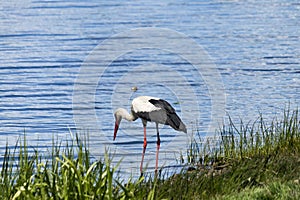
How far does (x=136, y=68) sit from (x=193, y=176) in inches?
445

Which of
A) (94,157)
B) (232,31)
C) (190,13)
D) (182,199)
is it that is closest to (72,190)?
(182,199)

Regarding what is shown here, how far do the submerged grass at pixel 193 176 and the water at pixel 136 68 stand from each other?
4.36 feet

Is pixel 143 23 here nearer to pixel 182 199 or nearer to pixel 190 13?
pixel 190 13

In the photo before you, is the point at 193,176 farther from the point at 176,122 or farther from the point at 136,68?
the point at 136,68

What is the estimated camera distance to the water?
15125 mm

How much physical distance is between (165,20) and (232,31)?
288 cm

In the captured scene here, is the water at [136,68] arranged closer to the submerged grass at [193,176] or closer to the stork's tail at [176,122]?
the stork's tail at [176,122]

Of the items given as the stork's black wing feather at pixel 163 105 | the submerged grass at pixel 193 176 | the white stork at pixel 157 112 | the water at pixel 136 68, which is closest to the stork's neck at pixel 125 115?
the white stork at pixel 157 112

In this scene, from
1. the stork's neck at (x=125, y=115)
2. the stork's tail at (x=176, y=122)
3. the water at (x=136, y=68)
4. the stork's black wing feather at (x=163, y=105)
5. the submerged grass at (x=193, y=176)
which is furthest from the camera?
the water at (x=136, y=68)

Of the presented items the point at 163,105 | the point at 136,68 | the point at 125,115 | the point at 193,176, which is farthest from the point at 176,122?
the point at 136,68

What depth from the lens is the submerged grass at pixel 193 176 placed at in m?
7.29

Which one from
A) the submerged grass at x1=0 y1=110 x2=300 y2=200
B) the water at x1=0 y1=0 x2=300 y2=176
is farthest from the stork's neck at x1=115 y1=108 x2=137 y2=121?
the submerged grass at x1=0 y1=110 x2=300 y2=200

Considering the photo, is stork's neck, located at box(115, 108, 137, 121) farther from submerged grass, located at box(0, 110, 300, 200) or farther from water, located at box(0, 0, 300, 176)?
submerged grass, located at box(0, 110, 300, 200)

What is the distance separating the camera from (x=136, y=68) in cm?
2077
